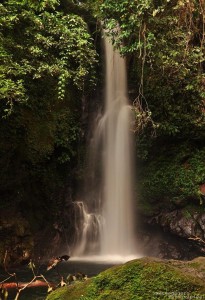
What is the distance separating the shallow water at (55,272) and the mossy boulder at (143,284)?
2.91 m

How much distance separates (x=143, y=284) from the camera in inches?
131

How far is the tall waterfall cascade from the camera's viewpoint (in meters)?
12.4

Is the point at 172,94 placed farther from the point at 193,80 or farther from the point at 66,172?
the point at 66,172

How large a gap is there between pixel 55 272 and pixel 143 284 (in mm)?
5960

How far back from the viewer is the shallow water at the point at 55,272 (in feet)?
21.1

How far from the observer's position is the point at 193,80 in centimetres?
1187

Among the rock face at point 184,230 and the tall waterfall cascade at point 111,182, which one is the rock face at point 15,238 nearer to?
the tall waterfall cascade at point 111,182

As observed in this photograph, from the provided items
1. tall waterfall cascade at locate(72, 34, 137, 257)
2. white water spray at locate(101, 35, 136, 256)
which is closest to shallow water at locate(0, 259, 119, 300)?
tall waterfall cascade at locate(72, 34, 137, 257)

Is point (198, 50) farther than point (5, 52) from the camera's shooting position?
Yes

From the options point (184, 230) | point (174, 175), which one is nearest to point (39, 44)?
point (174, 175)

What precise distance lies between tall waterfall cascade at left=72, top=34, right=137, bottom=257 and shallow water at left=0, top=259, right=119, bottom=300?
1.64 m

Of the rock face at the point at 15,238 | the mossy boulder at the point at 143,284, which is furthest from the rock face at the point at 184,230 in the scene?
the mossy boulder at the point at 143,284

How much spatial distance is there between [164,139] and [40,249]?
20.1 ft

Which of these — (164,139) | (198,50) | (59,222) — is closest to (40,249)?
(59,222)
